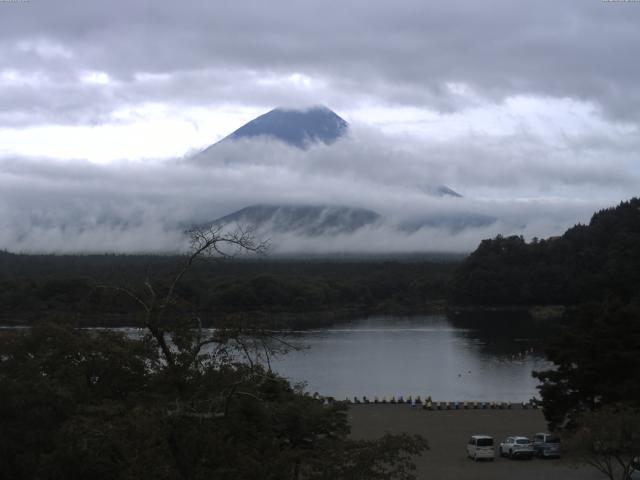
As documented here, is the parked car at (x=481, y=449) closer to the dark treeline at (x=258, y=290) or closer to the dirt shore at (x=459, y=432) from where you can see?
the dirt shore at (x=459, y=432)

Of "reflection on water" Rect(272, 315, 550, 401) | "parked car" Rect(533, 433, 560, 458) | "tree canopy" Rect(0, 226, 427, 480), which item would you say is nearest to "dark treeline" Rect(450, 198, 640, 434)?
"parked car" Rect(533, 433, 560, 458)

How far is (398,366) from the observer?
106 feet

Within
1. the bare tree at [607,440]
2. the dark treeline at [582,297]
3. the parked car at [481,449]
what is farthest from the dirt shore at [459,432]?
the bare tree at [607,440]

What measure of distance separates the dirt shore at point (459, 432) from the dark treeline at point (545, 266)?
35125 millimetres

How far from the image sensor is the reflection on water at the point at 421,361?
87.2 ft

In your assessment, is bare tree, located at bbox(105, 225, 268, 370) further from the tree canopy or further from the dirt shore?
the dirt shore

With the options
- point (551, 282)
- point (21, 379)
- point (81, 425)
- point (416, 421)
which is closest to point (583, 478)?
point (416, 421)

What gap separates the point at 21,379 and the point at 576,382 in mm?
9568

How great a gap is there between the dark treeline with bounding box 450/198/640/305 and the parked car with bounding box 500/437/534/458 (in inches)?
1577

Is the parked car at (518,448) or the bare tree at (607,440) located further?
the parked car at (518,448)

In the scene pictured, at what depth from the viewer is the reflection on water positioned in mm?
26578

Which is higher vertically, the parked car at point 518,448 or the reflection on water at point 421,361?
the parked car at point 518,448

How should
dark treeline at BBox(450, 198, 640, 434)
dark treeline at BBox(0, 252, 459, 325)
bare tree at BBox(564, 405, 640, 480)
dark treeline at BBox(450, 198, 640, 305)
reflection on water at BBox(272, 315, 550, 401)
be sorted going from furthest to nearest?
1. dark treeline at BBox(450, 198, 640, 305)
2. dark treeline at BBox(0, 252, 459, 325)
3. reflection on water at BBox(272, 315, 550, 401)
4. dark treeline at BBox(450, 198, 640, 434)
5. bare tree at BBox(564, 405, 640, 480)

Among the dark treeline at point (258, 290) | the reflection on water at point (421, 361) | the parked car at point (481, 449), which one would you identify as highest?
the dark treeline at point (258, 290)
